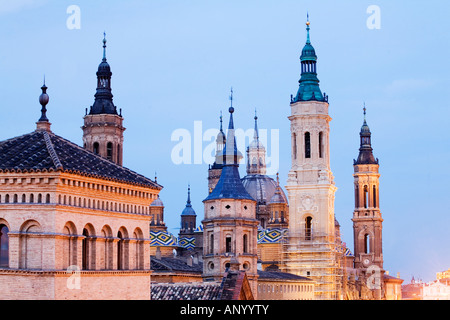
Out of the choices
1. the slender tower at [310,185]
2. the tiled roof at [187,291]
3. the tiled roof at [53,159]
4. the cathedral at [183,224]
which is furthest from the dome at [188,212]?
the tiled roof at [53,159]

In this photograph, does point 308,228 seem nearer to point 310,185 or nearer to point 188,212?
point 310,185

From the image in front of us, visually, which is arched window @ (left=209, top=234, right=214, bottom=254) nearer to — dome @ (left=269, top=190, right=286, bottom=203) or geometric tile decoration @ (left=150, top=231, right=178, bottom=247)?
geometric tile decoration @ (left=150, top=231, right=178, bottom=247)

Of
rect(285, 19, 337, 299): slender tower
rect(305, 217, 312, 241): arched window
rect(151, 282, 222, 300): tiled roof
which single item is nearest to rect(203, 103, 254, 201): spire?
rect(285, 19, 337, 299): slender tower

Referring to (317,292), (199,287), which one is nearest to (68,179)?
(199,287)

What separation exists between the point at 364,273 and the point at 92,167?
344ft

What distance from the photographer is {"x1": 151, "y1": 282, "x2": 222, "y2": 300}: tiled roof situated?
153 ft

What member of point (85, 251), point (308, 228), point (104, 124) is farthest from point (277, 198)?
point (85, 251)

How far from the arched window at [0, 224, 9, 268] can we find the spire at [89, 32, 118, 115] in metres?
51.3

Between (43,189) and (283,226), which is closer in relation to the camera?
(43,189)

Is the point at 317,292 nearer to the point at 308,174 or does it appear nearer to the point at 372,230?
the point at 308,174

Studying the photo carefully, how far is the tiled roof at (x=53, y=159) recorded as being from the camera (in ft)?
107

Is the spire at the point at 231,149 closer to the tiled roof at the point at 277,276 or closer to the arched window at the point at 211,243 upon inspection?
the arched window at the point at 211,243

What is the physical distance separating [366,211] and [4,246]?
110488 mm

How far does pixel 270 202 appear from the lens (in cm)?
12238
